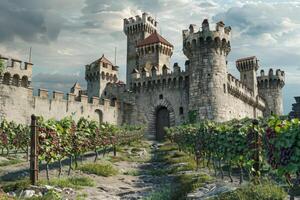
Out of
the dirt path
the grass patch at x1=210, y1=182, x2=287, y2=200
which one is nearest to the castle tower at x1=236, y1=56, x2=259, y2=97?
the dirt path

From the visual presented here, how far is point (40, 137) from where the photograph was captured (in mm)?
14438

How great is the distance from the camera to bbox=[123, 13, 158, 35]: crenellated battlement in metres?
55.7

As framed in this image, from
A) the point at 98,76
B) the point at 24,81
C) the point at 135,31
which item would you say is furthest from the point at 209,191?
the point at 135,31

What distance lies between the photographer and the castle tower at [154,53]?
4762 cm

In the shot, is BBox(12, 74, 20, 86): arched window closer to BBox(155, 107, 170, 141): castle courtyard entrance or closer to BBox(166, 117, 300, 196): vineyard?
BBox(155, 107, 170, 141): castle courtyard entrance

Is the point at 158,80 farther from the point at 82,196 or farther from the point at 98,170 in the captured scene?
the point at 82,196

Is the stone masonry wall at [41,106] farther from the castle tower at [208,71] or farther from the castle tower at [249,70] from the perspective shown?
the castle tower at [249,70]

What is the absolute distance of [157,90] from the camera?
42438 millimetres

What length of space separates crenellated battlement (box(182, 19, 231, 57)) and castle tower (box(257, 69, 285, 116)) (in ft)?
68.8

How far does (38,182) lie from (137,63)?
4108cm

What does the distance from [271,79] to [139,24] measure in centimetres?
2335

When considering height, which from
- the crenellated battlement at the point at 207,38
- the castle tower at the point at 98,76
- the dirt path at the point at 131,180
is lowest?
the dirt path at the point at 131,180

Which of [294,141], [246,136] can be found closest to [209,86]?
[246,136]

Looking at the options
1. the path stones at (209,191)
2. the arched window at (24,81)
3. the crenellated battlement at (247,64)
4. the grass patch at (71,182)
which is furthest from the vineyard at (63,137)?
the crenellated battlement at (247,64)
